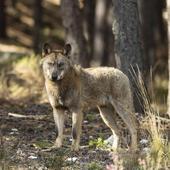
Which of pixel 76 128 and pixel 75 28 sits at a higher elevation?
pixel 75 28

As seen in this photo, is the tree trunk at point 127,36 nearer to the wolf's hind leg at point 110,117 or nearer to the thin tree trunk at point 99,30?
the wolf's hind leg at point 110,117

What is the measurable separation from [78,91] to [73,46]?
7.32 m

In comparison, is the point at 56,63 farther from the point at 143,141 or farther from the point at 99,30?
the point at 99,30

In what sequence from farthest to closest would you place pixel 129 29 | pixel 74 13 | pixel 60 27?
pixel 60 27 < pixel 74 13 < pixel 129 29

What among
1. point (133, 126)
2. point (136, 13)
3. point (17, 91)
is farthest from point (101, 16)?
point (133, 126)

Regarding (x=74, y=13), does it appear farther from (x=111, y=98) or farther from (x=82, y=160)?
(x=82, y=160)

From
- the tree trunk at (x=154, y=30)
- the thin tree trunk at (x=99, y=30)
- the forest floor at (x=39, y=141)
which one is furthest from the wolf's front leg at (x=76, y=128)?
the tree trunk at (x=154, y=30)

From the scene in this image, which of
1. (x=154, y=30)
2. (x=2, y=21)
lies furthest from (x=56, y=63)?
(x=154, y=30)

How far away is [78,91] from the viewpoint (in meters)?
12.7

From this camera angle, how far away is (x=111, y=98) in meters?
12.9

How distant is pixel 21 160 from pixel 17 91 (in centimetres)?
1136

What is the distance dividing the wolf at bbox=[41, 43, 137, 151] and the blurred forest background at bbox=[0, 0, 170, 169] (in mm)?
555

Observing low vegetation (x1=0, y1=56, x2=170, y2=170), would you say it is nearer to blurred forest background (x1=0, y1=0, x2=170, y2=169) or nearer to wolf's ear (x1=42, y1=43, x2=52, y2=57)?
blurred forest background (x1=0, y1=0, x2=170, y2=169)

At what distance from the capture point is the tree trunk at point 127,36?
1526cm
